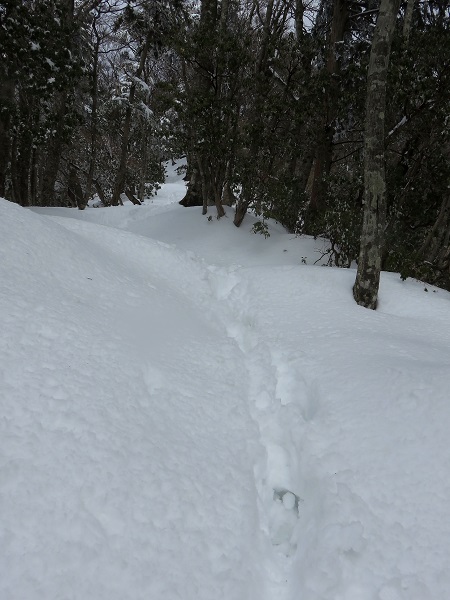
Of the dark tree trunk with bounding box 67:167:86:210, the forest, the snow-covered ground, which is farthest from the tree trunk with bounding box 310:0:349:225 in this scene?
the dark tree trunk with bounding box 67:167:86:210

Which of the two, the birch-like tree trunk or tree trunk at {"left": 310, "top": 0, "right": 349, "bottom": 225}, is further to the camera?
tree trunk at {"left": 310, "top": 0, "right": 349, "bottom": 225}

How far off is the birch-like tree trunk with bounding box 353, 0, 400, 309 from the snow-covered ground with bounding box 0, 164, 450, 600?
77 centimetres

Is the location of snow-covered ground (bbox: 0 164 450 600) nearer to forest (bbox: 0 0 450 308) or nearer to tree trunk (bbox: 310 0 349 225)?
forest (bbox: 0 0 450 308)

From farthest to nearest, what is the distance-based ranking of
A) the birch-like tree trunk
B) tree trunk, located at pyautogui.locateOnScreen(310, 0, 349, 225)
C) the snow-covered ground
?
1. tree trunk, located at pyautogui.locateOnScreen(310, 0, 349, 225)
2. the birch-like tree trunk
3. the snow-covered ground

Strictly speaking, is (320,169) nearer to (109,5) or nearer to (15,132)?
(15,132)

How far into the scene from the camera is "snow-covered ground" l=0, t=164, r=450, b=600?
6.19 ft

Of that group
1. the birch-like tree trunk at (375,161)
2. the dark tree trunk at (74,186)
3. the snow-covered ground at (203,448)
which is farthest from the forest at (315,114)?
the dark tree trunk at (74,186)

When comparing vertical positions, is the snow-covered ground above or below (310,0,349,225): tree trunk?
below

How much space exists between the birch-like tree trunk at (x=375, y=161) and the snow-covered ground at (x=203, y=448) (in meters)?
0.77

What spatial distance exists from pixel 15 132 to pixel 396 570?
12.5m

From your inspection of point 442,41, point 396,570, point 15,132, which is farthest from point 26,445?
point 15,132

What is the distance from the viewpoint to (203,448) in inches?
107

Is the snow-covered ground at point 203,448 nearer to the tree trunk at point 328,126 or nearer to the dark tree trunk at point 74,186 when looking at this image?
the tree trunk at point 328,126

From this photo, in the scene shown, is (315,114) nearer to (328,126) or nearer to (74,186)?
(328,126)
